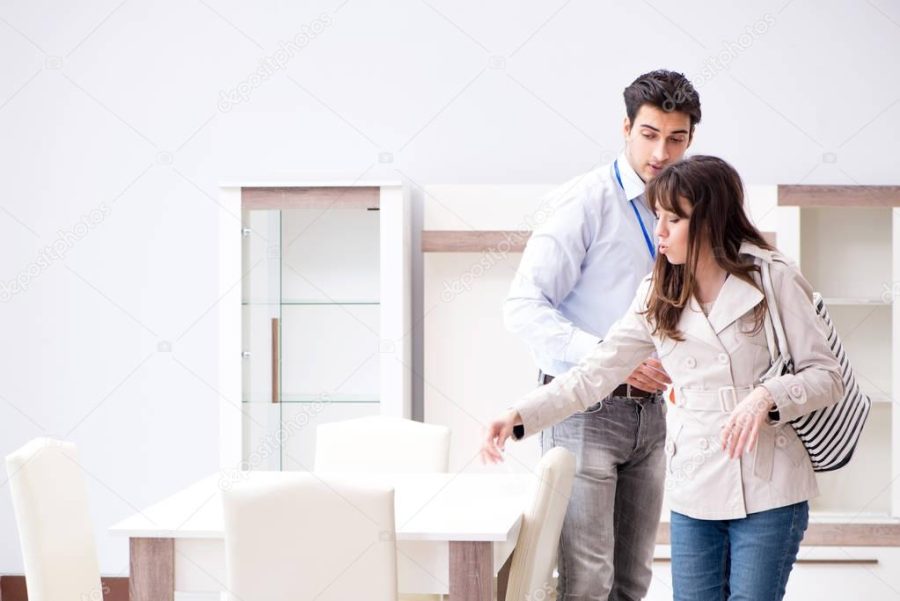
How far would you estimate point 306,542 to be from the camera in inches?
76.2

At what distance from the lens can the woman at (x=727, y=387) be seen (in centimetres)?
173

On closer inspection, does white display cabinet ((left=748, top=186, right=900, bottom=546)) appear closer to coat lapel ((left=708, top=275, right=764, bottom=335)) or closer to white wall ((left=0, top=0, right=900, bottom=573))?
white wall ((left=0, top=0, right=900, bottom=573))

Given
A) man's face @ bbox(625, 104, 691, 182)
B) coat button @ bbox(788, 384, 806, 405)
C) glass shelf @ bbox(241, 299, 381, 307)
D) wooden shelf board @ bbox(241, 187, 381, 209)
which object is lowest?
coat button @ bbox(788, 384, 806, 405)

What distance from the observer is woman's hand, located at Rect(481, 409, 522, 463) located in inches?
76.7

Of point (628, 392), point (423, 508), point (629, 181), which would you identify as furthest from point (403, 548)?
point (629, 181)

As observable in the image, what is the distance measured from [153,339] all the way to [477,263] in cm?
139

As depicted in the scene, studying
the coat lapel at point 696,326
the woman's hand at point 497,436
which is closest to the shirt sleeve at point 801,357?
the coat lapel at point 696,326

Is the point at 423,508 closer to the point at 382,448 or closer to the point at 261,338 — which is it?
the point at 382,448

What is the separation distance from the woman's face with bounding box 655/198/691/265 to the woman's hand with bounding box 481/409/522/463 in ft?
1.37

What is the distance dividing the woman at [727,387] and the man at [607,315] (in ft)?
1.27

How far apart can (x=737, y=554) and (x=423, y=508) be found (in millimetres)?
784

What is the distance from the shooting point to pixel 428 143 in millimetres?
4172

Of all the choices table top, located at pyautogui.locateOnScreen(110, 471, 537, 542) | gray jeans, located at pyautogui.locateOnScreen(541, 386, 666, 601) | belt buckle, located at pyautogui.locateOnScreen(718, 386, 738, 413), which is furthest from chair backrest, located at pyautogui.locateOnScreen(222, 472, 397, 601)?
belt buckle, located at pyautogui.locateOnScreen(718, 386, 738, 413)

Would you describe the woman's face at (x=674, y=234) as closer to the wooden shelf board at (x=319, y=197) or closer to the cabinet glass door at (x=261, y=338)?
the wooden shelf board at (x=319, y=197)
